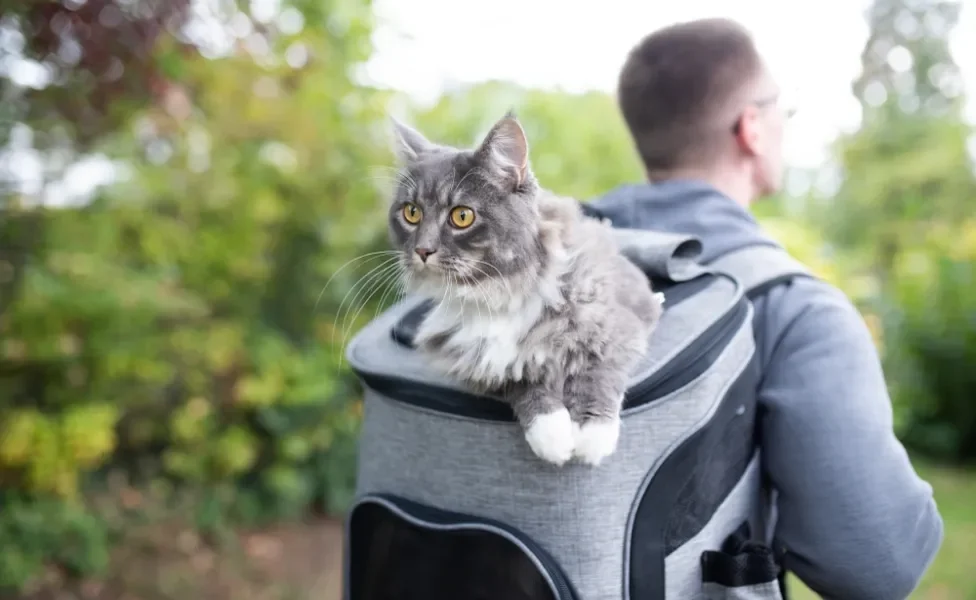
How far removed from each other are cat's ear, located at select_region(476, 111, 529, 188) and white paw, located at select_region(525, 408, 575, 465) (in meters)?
0.40

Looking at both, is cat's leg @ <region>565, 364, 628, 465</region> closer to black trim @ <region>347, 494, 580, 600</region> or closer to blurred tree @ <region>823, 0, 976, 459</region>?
black trim @ <region>347, 494, 580, 600</region>

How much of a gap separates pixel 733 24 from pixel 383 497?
1206mm

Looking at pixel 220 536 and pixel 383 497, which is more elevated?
pixel 383 497

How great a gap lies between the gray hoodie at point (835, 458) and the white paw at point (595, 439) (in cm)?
37

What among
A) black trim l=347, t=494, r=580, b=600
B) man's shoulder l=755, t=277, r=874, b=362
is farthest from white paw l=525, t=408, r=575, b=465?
man's shoulder l=755, t=277, r=874, b=362

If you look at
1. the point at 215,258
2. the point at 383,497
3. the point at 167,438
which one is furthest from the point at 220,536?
the point at 383,497

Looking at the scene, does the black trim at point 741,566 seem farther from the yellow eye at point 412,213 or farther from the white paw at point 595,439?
the yellow eye at point 412,213

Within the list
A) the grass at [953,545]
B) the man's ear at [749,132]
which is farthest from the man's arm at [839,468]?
the grass at [953,545]

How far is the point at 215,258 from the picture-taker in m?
3.67

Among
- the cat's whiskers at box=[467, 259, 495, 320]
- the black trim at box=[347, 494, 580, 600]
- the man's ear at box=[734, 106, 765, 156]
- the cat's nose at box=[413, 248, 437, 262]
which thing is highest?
the man's ear at box=[734, 106, 765, 156]

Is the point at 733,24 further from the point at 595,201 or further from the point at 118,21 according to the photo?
the point at 118,21

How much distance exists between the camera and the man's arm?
4.18ft

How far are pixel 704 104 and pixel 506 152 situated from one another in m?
0.55

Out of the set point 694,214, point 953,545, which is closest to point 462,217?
point 694,214
